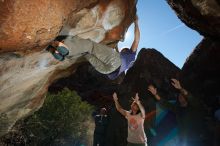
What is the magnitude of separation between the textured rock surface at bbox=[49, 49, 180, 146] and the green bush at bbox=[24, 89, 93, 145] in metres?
1.96

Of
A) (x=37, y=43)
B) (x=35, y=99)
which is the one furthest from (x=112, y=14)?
(x=35, y=99)

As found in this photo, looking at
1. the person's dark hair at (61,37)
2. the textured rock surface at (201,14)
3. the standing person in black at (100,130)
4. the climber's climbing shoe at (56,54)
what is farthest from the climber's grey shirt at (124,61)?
the standing person in black at (100,130)

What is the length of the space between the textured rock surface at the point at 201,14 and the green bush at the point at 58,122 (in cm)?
660

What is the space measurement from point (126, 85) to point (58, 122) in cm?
563

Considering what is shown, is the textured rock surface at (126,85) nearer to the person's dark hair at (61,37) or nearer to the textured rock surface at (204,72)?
the textured rock surface at (204,72)

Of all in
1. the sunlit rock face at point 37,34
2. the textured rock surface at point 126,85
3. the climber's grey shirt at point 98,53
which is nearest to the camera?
the sunlit rock face at point 37,34

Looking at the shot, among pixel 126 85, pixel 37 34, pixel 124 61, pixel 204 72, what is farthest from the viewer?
pixel 126 85

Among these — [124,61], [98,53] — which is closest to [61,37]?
[98,53]

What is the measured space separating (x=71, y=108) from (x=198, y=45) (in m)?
8.78

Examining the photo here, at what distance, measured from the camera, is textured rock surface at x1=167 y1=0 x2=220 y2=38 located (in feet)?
24.8

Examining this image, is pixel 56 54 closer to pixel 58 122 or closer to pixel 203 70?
pixel 58 122

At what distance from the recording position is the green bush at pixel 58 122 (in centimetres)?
1236

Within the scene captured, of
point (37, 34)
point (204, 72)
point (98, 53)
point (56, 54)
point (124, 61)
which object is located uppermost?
point (37, 34)

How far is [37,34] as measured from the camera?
4.63 m
